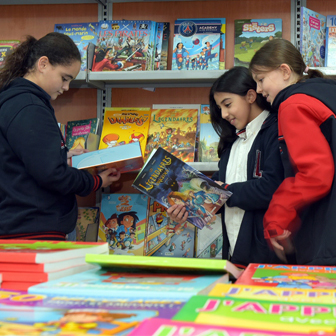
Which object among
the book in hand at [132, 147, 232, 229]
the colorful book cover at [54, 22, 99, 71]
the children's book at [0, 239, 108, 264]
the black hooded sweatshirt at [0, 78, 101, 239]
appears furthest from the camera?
Result: the colorful book cover at [54, 22, 99, 71]

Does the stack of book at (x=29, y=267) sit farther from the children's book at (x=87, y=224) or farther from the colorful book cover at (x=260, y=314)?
the children's book at (x=87, y=224)

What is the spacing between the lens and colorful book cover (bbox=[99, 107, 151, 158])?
7.26 ft

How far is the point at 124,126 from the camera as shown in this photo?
2254 millimetres

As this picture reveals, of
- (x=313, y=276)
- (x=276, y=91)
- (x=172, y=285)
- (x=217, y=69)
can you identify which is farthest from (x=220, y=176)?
(x=172, y=285)

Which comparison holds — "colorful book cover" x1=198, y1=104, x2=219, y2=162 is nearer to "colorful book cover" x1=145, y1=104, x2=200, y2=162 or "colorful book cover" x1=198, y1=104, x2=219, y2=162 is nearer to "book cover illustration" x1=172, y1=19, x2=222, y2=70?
"colorful book cover" x1=145, y1=104, x2=200, y2=162

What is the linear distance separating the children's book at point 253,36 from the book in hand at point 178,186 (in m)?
0.90

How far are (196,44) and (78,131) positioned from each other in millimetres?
853

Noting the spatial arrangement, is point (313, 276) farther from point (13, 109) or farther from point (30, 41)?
point (30, 41)

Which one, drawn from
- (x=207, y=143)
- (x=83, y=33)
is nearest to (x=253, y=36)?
(x=207, y=143)

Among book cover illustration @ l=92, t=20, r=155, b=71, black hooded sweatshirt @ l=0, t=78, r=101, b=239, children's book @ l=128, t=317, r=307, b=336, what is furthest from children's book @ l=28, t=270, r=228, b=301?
book cover illustration @ l=92, t=20, r=155, b=71

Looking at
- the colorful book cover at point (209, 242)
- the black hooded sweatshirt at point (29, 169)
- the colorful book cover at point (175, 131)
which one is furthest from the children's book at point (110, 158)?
the colorful book cover at point (209, 242)

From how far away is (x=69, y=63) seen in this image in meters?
1.64

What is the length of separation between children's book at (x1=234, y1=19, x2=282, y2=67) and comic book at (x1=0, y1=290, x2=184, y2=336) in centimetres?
192

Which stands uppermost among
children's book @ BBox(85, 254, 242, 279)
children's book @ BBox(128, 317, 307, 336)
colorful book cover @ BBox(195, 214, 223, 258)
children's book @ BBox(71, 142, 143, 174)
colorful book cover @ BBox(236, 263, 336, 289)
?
children's book @ BBox(71, 142, 143, 174)
